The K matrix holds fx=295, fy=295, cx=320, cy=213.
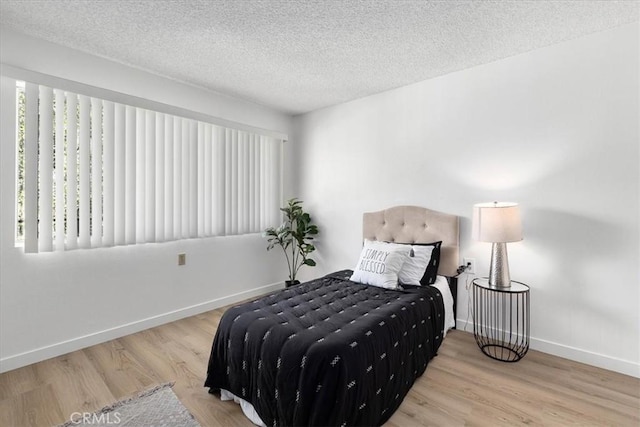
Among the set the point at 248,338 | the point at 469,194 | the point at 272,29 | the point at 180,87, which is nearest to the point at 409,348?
the point at 248,338

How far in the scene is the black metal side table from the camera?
242 centimetres

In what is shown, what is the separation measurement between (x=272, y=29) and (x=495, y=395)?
2937 mm

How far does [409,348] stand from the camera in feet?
6.32

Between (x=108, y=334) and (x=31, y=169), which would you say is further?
(x=108, y=334)

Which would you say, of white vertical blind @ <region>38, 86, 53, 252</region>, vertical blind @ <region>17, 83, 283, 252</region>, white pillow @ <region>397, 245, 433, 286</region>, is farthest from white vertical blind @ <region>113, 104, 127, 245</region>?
white pillow @ <region>397, 245, 433, 286</region>

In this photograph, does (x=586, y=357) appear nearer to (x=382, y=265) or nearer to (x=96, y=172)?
(x=382, y=265)

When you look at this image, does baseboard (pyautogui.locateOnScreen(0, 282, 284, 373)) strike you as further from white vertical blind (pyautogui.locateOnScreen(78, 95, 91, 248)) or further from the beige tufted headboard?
the beige tufted headboard

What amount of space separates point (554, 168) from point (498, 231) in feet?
2.47

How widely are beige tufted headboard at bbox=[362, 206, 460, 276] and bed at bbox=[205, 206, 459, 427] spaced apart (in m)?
0.49

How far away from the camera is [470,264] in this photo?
2.79 metres

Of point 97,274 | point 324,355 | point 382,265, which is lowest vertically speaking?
point 324,355
